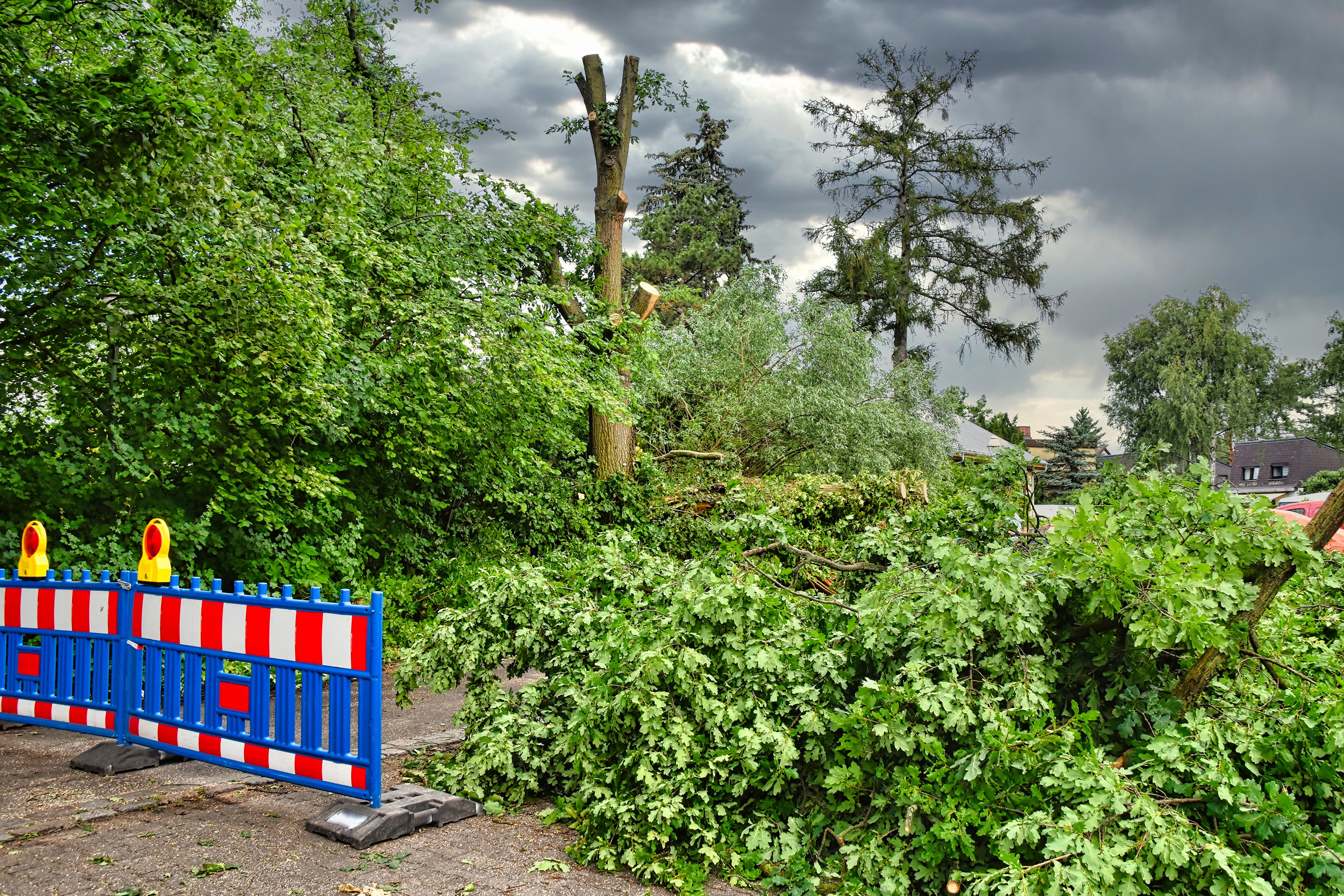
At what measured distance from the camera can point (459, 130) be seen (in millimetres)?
12773

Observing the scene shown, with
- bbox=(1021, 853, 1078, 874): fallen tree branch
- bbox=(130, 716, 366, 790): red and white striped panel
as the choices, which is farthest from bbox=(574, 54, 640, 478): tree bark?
bbox=(1021, 853, 1078, 874): fallen tree branch

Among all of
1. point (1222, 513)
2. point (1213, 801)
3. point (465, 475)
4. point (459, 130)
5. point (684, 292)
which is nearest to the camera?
point (1213, 801)

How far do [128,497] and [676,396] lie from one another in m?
10.9

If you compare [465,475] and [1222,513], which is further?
[465,475]

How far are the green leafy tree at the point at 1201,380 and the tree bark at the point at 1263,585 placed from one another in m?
46.8

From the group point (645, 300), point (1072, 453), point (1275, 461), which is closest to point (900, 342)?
point (1072, 453)

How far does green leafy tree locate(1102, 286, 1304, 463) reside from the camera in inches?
1780

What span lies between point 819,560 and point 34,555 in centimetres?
494

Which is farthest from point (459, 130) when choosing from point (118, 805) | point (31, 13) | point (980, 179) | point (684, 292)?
point (980, 179)

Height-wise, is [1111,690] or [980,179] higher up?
[980,179]

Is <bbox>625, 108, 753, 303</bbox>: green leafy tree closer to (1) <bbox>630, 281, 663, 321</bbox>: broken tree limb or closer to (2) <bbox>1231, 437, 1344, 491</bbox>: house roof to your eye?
(1) <bbox>630, 281, 663, 321</bbox>: broken tree limb

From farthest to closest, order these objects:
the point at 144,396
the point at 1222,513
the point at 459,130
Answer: the point at 459,130 → the point at 144,396 → the point at 1222,513

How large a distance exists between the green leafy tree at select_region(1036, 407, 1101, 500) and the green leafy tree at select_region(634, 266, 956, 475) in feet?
45.4

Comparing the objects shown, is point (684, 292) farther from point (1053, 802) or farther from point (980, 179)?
point (980, 179)
